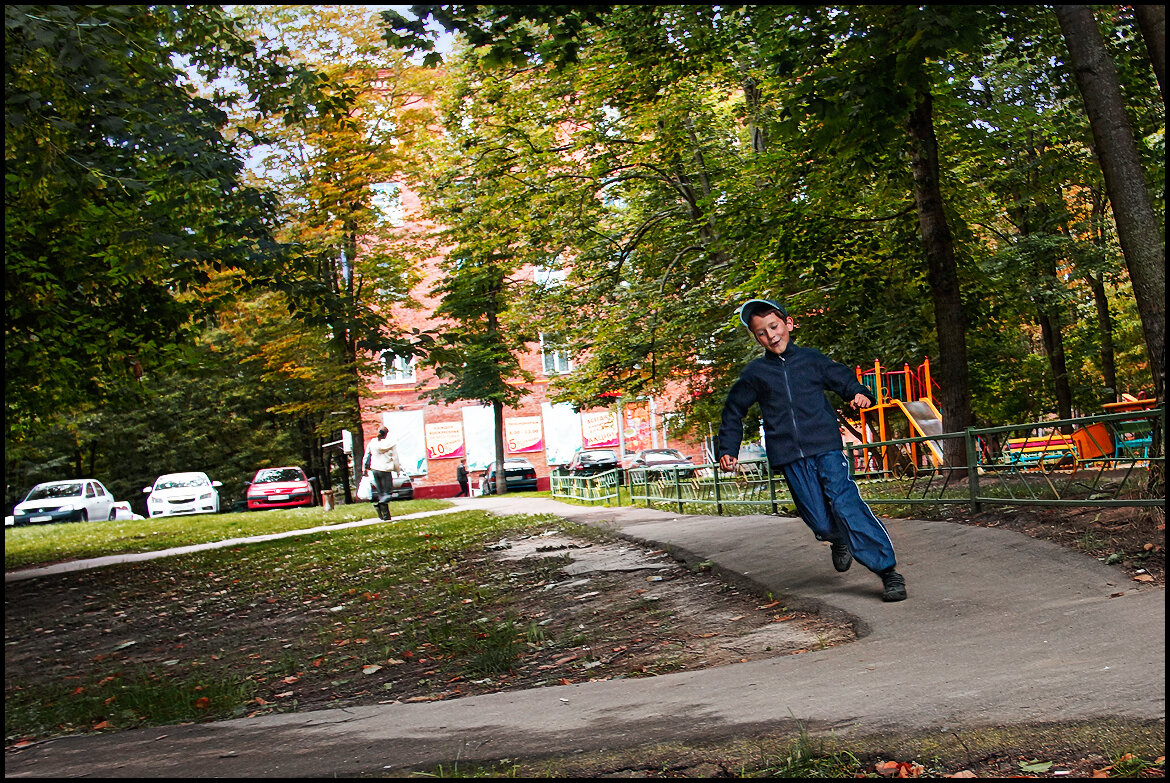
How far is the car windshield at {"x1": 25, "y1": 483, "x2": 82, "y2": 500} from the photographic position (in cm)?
3472

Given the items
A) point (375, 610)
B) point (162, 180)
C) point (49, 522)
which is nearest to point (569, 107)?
point (162, 180)

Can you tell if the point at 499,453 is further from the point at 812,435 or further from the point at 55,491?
the point at 812,435

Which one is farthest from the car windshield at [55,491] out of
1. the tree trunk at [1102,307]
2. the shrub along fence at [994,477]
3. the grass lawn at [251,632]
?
the tree trunk at [1102,307]

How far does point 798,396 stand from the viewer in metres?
6.29

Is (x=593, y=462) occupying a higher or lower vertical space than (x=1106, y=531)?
higher

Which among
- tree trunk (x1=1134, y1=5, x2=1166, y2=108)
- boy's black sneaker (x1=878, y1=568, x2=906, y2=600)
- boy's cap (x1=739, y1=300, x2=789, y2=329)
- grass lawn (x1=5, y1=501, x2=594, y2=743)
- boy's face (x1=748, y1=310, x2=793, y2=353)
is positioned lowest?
grass lawn (x1=5, y1=501, x2=594, y2=743)

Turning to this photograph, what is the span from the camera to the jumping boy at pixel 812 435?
6.20 m

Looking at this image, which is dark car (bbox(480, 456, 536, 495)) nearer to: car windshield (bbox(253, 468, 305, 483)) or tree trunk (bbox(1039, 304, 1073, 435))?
car windshield (bbox(253, 468, 305, 483))

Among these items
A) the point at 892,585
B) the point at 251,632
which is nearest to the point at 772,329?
the point at 892,585

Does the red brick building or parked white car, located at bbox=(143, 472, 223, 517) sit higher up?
the red brick building

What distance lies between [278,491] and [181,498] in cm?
334

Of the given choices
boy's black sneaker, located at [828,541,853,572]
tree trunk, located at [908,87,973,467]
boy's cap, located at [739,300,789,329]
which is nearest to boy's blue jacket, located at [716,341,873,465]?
boy's cap, located at [739,300,789,329]

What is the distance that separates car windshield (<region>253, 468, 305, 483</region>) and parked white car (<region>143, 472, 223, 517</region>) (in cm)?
169

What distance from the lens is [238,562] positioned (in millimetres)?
13867
